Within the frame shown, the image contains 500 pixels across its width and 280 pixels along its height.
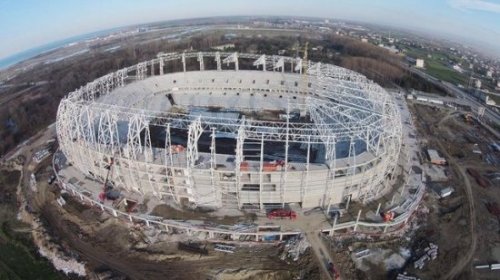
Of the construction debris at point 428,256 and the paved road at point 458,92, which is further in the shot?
the paved road at point 458,92

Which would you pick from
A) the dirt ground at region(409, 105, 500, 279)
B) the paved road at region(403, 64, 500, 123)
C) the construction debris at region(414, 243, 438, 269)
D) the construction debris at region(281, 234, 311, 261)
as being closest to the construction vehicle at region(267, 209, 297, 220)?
the construction debris at region(281, 234, 311, 261)

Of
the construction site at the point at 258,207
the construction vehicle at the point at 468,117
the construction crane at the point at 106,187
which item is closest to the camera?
the construction site at the point at 258,207

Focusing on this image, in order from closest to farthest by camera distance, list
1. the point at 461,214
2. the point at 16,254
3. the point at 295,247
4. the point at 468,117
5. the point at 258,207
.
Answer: the point at 295,247
the point at 16,254
the point at 258,207
the point at 461,214
the point at 468,117

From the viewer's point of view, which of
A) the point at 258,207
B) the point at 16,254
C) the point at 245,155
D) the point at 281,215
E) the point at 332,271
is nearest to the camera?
the point at 332,271

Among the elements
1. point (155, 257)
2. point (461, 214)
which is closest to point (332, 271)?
point (155, 257)

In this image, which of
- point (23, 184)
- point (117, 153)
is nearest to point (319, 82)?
point (117, 153)

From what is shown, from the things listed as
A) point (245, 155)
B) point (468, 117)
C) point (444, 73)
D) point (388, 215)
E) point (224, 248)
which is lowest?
point (224, 248)

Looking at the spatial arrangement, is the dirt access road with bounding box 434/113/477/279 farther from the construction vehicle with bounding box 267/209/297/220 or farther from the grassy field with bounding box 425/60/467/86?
the grassy field with bounding box 425/60/467/86

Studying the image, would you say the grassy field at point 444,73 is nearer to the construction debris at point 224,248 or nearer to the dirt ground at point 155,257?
the dirt ground at point 155,257

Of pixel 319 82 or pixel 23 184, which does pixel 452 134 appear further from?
pixel 23 184

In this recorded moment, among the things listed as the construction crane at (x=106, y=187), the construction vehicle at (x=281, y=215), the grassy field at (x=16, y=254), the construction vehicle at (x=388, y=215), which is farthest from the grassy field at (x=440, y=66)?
the grassy field at (x=16, y=254)

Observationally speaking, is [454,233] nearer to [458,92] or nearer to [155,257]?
[155,257]

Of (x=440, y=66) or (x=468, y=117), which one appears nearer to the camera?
(x=468, y=117)
